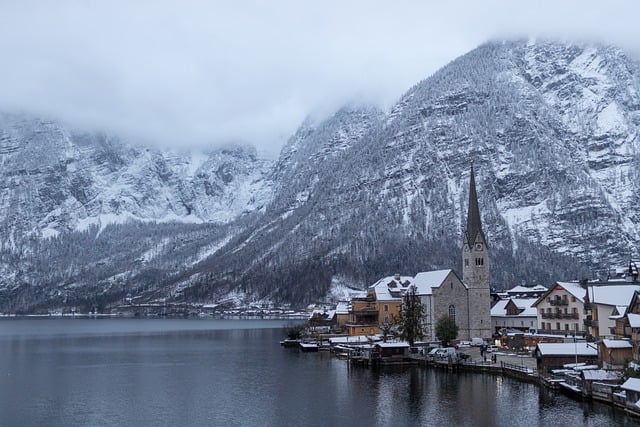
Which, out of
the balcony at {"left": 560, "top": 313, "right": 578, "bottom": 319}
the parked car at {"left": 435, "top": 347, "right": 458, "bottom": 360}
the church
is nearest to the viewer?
the parked car at {"left": 435, "top": 347, "right": 458, "bottom": 360}

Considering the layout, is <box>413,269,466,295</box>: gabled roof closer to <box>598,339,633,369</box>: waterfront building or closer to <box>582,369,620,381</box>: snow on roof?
<box>598,339,633,369</box>: waterfront building

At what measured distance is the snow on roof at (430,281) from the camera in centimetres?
12888

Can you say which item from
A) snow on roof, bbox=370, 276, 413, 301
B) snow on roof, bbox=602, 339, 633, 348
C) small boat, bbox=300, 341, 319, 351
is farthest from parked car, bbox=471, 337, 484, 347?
snow on roof, bbox=602, 339, 633, 348

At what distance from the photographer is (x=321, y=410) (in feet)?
238

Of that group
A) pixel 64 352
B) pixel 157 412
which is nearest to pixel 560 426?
pixel 157 412

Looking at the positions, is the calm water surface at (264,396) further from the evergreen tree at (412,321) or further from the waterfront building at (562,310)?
the waterfront building at (562,310)

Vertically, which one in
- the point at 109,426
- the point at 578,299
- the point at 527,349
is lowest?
the point at 109,426

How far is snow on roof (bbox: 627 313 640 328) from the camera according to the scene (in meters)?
80.0

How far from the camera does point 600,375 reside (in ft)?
244

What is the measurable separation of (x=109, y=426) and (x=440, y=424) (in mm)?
29961

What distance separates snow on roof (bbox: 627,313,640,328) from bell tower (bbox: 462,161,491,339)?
1935 inches

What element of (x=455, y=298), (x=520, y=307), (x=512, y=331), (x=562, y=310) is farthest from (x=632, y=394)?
(x=520, y=307)

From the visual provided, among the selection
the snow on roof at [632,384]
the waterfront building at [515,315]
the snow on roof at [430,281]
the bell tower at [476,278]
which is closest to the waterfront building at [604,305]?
the waterfront building at [515,315]

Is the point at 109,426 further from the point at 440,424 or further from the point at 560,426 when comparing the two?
the point at 560,426
